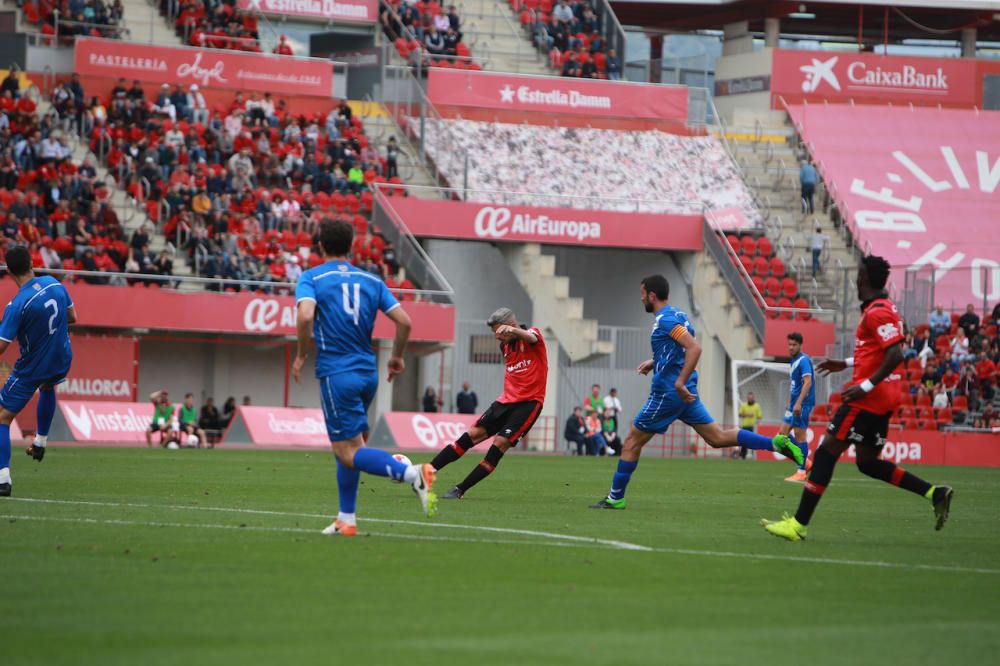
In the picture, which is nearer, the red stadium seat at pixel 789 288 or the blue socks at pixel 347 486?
the blue socks at pixel 347 486

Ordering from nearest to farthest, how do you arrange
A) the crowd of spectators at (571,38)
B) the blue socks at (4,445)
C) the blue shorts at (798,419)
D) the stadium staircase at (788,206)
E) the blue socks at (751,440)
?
the blue socks at (4,445) < the blue socks at (751,440) < the blue shorts at (798,419) < the stadium staircase at (788,206) < the crowd of spectators at (571,38)

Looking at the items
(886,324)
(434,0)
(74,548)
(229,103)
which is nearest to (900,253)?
(434,0)

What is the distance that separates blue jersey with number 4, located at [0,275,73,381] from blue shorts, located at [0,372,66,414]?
0.05 metres

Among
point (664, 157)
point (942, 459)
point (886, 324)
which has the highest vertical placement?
point (664, 157)

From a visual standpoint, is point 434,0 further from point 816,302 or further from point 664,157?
point 816,302

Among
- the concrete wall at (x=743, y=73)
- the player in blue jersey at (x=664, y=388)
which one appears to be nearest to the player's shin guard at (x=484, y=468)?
the player in blue jersey at (x=664, y=388)

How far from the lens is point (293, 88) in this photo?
45.1m

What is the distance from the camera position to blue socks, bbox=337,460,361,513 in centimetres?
1148

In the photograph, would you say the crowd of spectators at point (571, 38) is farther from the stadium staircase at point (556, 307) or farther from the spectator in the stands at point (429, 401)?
the spectator in the stands at point (429, 401)

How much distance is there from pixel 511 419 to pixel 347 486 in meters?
5.61

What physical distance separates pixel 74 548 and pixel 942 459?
29.7 meters

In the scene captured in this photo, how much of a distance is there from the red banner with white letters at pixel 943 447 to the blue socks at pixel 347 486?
26.4 meters

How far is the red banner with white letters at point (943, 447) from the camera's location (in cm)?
3691

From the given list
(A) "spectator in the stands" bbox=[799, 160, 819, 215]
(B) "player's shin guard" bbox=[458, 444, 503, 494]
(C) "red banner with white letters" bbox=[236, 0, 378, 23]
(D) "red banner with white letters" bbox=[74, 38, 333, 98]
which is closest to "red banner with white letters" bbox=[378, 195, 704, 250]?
(A) "spectator in the stands" bbox=[799, 160, 819, 215]
